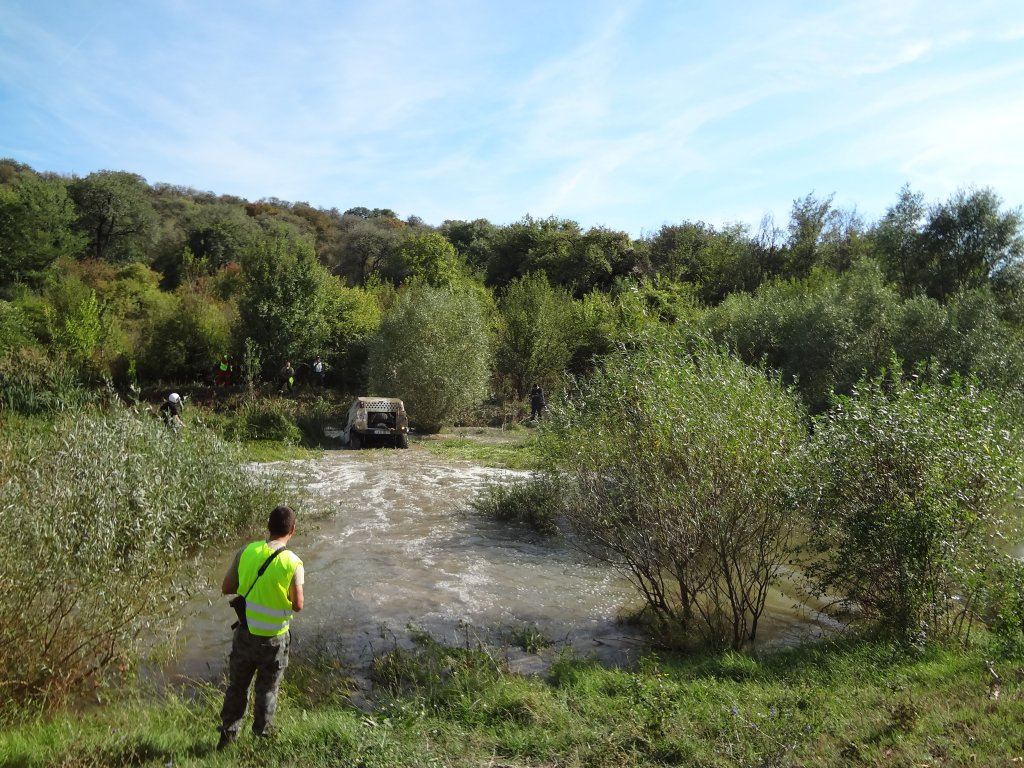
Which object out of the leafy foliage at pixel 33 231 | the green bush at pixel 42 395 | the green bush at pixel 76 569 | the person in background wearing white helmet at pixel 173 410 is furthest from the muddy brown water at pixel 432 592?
the leafy foliage at pixel 33 231

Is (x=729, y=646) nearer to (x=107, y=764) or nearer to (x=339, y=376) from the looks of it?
(x=107, y=764)

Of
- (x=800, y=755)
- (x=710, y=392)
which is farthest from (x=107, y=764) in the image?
(x=710, y=392)

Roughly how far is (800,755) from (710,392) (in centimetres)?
424

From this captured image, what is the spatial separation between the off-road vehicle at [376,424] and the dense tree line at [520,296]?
346 centimetres

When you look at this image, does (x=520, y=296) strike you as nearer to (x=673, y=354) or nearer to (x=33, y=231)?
(x=673, y=354)

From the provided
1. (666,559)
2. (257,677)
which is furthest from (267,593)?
(666,559)

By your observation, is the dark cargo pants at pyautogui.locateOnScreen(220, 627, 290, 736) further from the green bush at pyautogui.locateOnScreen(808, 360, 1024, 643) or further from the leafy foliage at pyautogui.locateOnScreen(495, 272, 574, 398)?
the leafy foliage at pyautogui.locateOnScreen(495, 272, 574, 398)

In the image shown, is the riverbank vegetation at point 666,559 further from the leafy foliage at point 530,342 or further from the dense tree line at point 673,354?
the leafy foliage at point 530,342

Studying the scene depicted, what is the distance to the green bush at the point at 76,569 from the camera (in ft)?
18.3

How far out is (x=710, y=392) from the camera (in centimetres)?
834

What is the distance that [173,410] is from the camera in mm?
16688

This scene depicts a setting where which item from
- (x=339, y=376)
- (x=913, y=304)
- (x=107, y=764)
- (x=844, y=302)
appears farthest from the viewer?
(x=339, y=376)

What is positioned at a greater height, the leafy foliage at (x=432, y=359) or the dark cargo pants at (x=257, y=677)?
the leafy foliage at (x=432, y=359)

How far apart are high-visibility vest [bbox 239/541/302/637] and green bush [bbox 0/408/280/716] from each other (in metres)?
1.58
